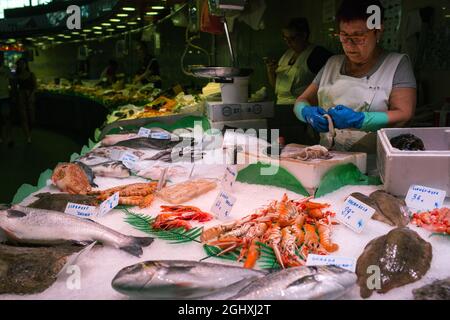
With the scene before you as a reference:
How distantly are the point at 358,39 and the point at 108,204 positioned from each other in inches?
72.2

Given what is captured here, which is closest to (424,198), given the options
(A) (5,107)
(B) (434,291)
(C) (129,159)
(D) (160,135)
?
(B) (434,291)

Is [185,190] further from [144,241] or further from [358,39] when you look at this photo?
[358,39]

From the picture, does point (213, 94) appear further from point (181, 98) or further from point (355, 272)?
point (355, 272)

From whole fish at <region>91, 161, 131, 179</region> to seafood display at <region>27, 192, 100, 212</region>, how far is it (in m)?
0.46

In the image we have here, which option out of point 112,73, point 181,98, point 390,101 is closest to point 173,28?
point 112,73

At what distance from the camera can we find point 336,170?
214 centimetres

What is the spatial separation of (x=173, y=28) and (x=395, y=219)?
8887 mm

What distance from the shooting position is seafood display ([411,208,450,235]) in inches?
63.2

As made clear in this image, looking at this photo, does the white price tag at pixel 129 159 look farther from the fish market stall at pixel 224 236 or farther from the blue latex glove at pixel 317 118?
the blue latex glove at pixel 317 118

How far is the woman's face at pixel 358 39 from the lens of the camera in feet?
8.84

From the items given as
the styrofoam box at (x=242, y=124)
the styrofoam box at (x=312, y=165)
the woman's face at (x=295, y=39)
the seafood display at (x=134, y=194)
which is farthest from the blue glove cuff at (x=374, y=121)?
the woman's face at (x=295, y=39)

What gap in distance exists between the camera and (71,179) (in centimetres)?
229

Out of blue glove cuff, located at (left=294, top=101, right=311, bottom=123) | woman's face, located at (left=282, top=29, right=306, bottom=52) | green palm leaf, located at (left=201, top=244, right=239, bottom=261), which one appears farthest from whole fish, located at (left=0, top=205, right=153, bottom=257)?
woman's face, located at (left=282, top=29, right=306, bottom=52)

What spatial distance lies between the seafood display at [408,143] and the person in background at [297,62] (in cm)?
237
